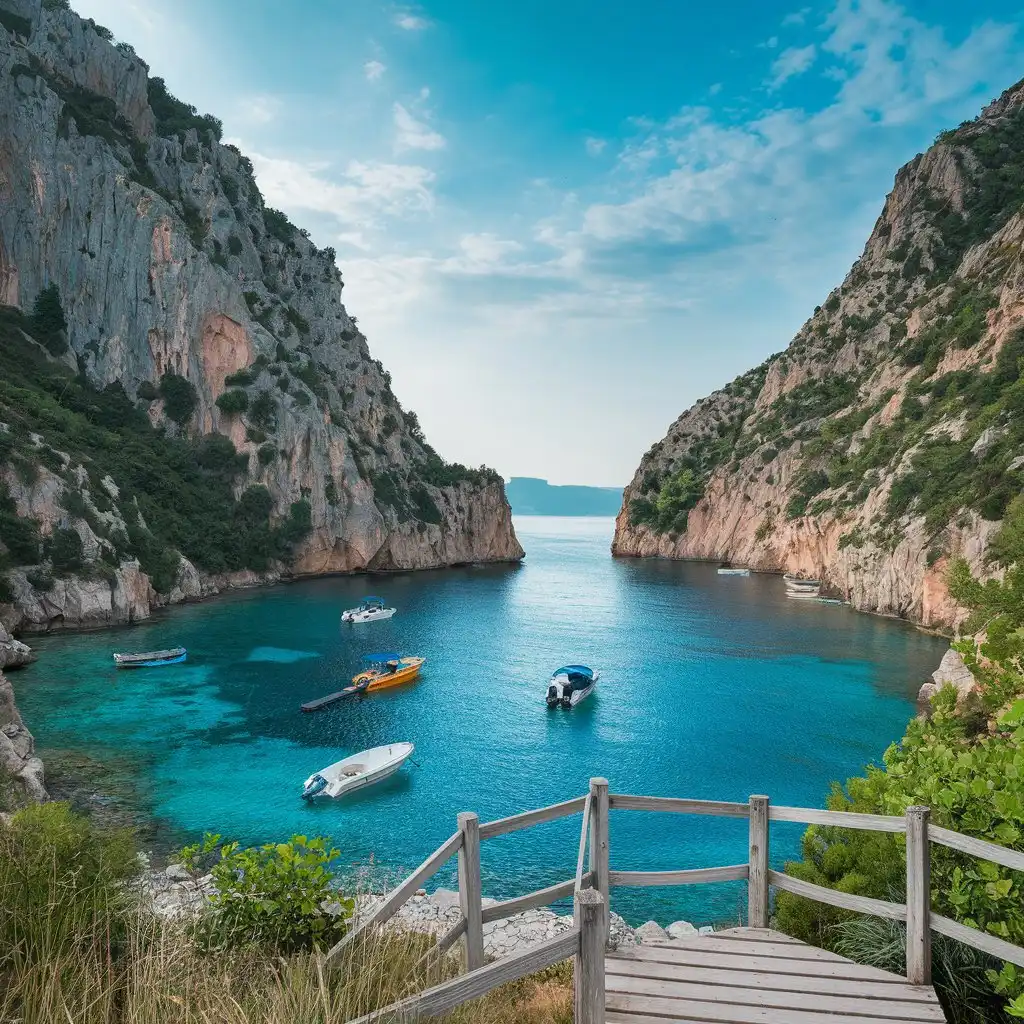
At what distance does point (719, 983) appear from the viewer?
548 cm

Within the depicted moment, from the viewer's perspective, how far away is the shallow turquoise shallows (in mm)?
21562

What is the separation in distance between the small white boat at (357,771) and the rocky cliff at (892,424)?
1378 inches

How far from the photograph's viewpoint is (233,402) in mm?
82000

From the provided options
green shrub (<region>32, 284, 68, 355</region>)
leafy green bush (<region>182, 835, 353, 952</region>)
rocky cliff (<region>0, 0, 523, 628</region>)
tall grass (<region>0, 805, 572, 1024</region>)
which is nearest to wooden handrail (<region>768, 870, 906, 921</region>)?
tall grass (<region>0, 805, 572, 1024</region>)

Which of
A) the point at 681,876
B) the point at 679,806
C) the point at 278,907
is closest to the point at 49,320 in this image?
the point at 278,907

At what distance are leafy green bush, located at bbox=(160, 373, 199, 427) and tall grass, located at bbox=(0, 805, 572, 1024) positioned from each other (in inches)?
3206

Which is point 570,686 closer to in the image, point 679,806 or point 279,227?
point 679,806

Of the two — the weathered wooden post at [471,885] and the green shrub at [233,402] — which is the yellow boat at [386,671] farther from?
the green shrub at [233,402]

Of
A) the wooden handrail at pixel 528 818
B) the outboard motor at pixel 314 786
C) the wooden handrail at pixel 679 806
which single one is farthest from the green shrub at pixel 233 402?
the wooden handrail at pixel 679 806

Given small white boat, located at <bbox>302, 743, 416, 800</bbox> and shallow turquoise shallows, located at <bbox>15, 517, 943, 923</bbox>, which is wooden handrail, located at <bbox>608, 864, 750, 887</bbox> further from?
small white boat, located at <bbox>302, 743, 416, 800</bbox>

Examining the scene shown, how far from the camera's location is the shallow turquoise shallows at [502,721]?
849 inches

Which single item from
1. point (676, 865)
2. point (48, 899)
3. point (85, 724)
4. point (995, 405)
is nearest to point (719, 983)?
point (48, 899)

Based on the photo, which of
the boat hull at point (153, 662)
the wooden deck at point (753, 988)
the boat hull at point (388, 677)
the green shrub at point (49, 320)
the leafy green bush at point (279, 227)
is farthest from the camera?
the leafy green bush at point (279, 227)

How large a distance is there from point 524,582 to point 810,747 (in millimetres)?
60523
